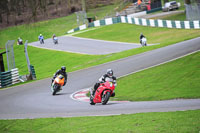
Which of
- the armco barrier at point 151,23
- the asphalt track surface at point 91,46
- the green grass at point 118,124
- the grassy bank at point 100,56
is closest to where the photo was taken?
the green grass at point 118,124

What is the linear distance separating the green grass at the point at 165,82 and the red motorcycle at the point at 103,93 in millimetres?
1399

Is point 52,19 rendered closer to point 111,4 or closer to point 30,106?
point 111,4

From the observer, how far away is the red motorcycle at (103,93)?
543 inches

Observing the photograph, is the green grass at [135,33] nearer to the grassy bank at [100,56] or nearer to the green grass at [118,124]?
the grassy bank at [100,56]

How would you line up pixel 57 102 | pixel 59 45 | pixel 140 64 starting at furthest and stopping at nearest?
pixel 59 45 < pixel 140 64 < pixel 57 102

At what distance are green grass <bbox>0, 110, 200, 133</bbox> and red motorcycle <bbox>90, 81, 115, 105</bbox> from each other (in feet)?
8.93

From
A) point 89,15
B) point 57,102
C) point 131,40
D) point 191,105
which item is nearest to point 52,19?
point 89,15

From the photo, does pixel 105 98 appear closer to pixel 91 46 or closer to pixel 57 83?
pixel 57 83

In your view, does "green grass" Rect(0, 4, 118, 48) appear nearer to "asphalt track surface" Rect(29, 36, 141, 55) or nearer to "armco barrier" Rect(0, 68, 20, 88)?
"asphalt track surface" Rect(29, 36, 141, 55)

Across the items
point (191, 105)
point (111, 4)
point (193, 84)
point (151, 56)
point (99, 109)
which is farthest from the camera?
point (111, 4)

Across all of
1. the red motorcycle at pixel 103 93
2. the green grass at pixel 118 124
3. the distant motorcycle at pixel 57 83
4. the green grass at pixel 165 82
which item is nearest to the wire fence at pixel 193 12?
the green grass at pixel 165 82

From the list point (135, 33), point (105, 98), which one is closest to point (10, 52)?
point (105, 98)

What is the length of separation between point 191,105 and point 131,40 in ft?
114

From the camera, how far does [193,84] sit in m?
15.1
